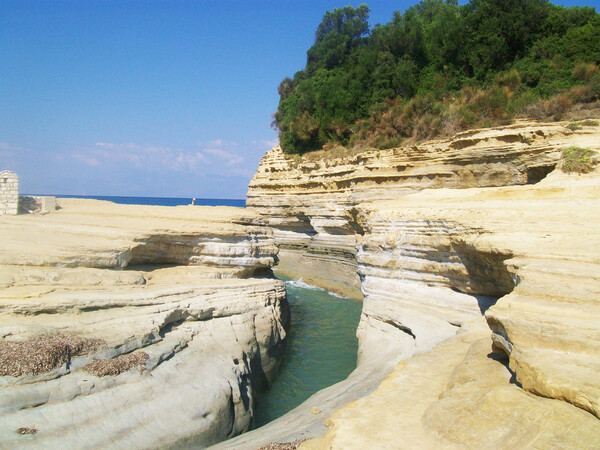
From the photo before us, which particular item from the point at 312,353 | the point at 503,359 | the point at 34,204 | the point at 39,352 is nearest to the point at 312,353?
the point at 312,353

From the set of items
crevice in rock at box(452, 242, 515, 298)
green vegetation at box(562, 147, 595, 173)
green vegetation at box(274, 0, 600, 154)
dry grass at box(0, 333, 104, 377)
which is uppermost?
green vegetation at box(274, 0, 600, 154)

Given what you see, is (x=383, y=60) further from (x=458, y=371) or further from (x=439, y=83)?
(x=458, y=371)

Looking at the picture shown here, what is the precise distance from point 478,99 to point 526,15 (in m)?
6.64

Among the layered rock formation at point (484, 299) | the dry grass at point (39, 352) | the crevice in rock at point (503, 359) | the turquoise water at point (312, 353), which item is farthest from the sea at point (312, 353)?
the crevice in rock at point (503, 359)

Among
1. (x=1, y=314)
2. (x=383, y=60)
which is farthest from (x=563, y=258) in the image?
(x=383, y=60)

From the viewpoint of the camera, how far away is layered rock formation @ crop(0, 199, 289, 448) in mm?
6219

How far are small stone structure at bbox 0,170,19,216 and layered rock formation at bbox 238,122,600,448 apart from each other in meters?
10.0

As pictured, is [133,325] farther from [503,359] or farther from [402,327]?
[503,359]

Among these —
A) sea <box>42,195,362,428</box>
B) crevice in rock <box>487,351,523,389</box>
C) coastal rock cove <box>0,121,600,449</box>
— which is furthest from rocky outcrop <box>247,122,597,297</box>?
crevice in rock <box>487,351,523,389</box>

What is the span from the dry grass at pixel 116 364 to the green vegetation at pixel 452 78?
1734 cm

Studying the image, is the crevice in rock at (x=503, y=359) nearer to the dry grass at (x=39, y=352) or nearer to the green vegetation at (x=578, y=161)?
the dry grass at (x=39, y=352)

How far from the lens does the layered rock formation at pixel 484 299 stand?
A: 4.57 metres

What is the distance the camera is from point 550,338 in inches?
198

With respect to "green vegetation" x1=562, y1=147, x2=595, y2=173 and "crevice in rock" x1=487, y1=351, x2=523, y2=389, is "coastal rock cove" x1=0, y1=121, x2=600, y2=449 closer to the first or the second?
"crevice in rock" x1=487, y1=351, x2=523, y2=389
